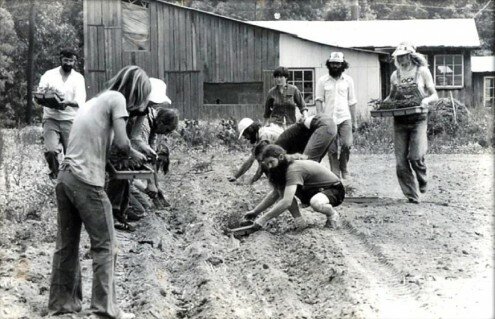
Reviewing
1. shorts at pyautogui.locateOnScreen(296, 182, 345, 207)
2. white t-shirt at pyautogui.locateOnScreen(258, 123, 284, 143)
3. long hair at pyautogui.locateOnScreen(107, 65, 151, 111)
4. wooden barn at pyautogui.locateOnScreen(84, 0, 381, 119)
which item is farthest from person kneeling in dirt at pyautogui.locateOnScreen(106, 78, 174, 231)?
wooden barn at pyautogui.locateOnScreen(84, 0, 381, 119)

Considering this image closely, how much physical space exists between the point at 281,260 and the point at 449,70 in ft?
77.4

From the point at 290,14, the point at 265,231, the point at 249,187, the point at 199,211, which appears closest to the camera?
the point at 265,231

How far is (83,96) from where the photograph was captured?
10188mm

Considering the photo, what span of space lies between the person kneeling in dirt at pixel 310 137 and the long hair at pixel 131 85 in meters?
3.72

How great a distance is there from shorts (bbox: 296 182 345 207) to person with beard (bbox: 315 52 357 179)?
2.58 metres

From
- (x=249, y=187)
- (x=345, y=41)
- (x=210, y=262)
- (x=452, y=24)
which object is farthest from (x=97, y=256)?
(x=452, y=24)

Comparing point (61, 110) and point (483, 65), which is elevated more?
point (483, 65)

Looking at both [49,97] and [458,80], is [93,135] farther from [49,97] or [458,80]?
[458,80]

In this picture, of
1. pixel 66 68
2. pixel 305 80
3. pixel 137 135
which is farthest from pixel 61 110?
pixel 305 80

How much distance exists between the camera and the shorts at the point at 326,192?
28.4 feet

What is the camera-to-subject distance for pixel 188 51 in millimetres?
25703

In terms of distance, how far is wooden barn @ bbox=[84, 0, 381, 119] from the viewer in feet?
83.9

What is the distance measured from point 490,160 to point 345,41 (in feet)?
43.8

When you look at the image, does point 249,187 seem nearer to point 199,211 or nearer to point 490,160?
point 199,211
